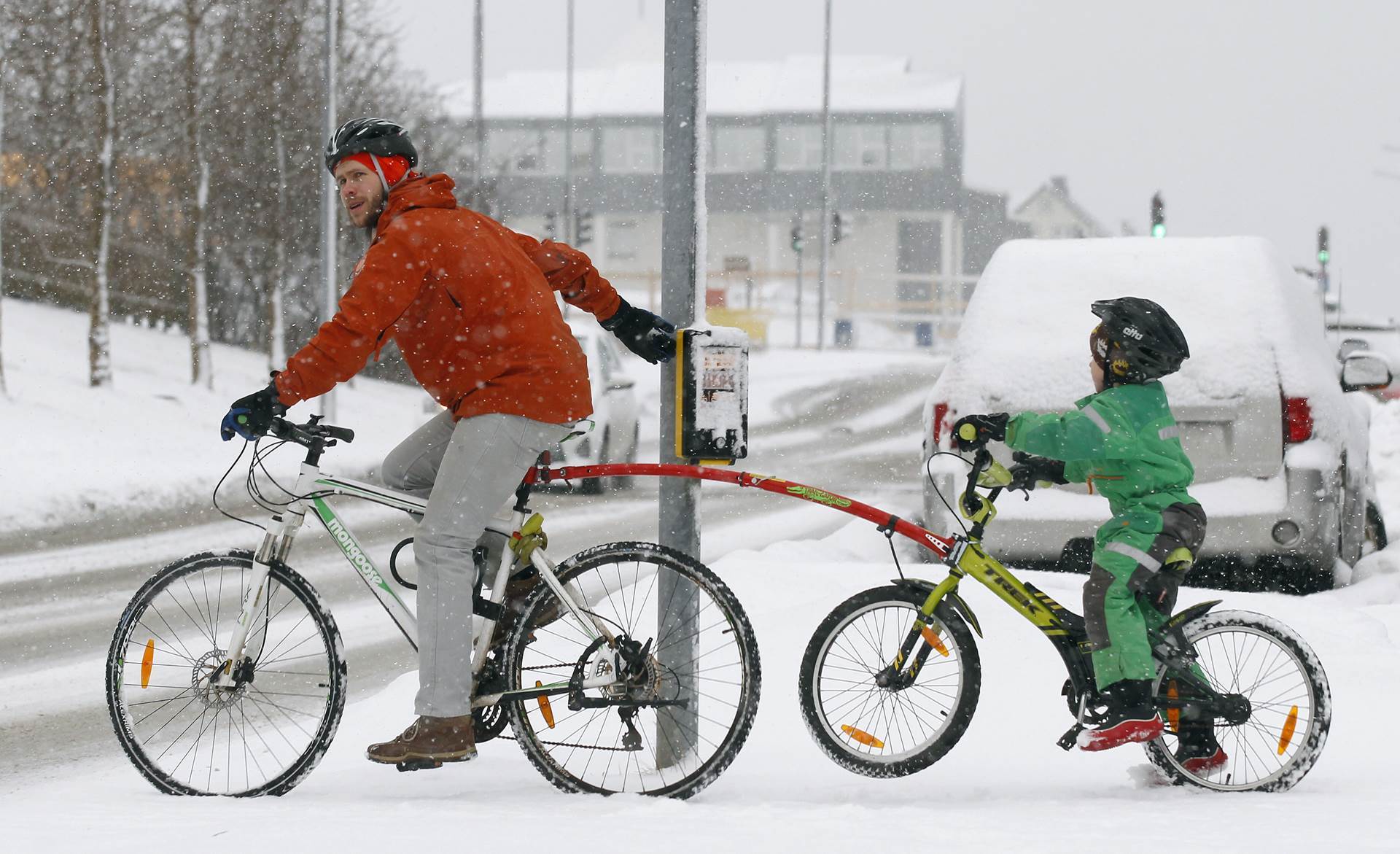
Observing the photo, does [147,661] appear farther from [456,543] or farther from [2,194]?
[2,194]

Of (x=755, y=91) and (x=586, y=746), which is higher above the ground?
(x=755, y=91)

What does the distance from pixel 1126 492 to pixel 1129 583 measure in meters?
0.26

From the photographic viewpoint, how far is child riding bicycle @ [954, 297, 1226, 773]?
13.7 feet

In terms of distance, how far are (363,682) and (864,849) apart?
11.8 feet

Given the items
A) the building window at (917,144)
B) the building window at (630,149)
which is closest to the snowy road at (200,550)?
the building window at (917,144)

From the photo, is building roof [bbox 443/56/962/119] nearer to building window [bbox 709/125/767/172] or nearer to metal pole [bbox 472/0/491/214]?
building window [bbox 709/125/767/172]

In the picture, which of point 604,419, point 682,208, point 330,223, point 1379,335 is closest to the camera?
point 682,208

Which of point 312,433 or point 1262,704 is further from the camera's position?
point 1262,704

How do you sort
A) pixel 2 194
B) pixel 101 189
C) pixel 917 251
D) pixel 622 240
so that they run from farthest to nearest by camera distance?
pixel 622 240
pixel 917 251
pixel 2 194
pixel 101 189

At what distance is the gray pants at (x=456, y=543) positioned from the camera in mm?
4035

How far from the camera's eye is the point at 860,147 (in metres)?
63.4

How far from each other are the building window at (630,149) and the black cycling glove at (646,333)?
61.3 meters

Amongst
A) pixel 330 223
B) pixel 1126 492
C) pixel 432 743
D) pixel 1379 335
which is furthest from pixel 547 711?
pixel 1379 335

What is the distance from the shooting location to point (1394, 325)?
23.8 m
